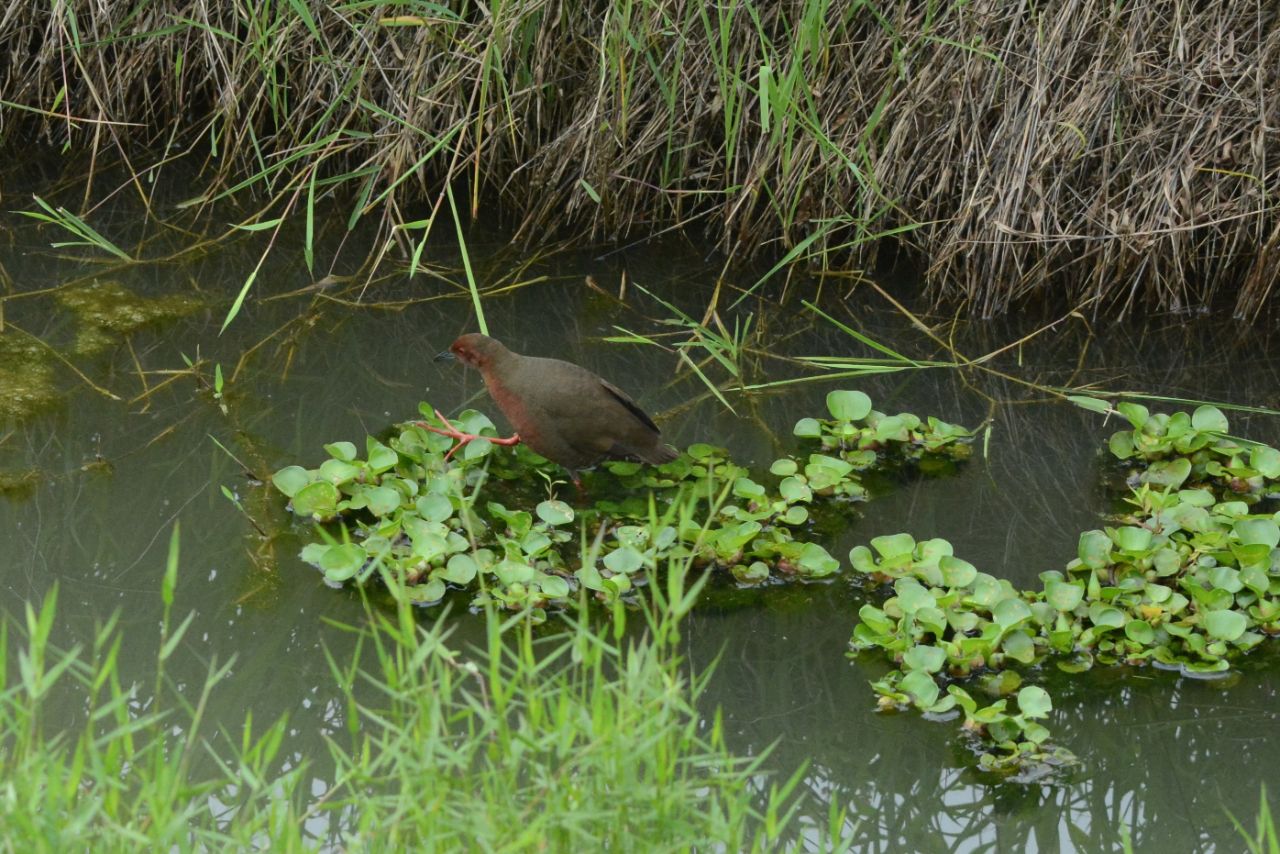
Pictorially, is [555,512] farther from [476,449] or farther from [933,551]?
[933,551]

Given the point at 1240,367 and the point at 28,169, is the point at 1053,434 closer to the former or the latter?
the point at 1240,367

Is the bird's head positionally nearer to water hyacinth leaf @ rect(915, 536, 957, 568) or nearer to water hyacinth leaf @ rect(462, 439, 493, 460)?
water hyacinth leaf @ rect(462, 439, 493, 460)

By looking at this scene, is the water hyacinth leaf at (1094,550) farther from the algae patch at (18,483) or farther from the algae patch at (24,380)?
the algae patch at (24,380)

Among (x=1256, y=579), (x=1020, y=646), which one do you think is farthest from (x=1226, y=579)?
(x=1020, y=646)

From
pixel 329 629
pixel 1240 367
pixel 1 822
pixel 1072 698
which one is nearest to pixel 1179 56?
pixel 1240 367

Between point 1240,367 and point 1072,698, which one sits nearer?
point 1072,698

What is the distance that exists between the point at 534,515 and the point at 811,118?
5.07 ft

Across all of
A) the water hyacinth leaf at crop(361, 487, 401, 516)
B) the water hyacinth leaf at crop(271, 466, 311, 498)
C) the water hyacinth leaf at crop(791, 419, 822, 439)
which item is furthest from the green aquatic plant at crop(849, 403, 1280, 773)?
the water hyacinth leaf at crop(271, 466, 311, 498)

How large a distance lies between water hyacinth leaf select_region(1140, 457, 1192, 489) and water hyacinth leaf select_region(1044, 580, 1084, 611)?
0.72 metres

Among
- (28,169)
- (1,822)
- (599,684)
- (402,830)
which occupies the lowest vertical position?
(28,169)

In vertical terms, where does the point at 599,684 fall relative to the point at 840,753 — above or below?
above

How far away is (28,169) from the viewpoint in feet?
18.6

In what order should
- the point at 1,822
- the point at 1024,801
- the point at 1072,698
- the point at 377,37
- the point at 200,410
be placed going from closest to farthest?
the point at 1,822 → the point at 1024,801 → the point at 1072,698 → the point at 200,410 → the point at 377,37

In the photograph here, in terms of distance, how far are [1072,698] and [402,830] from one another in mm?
1704
